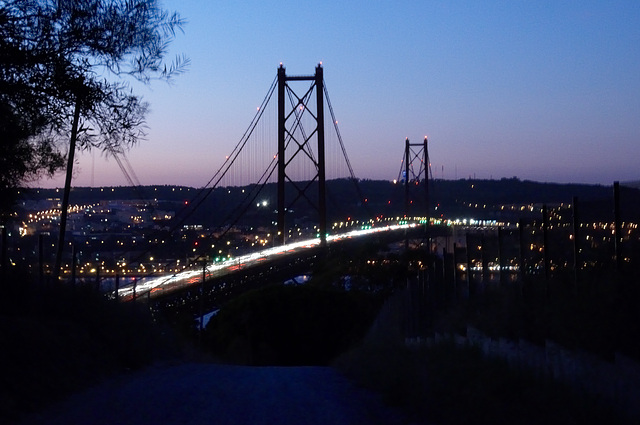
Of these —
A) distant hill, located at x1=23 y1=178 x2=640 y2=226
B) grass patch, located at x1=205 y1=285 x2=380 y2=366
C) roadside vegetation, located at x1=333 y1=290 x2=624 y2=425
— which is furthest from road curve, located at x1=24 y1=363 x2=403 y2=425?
grass patch, located at x1=205 y1=285 x2=380 y2=366

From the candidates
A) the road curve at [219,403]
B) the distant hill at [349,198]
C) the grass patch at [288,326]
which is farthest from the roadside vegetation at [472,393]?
the grass patch at [288,326]

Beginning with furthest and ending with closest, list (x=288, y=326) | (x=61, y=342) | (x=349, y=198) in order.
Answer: (x=349, y=198)
(x=288, y=326)
(x=61, y=342)

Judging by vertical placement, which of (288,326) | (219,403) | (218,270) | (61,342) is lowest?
(288,326)

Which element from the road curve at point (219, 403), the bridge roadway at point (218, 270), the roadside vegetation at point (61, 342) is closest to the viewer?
the road curve at point (219, 403)

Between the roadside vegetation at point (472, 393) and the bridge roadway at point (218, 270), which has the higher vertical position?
the roadside vegetation at point (472, 393)

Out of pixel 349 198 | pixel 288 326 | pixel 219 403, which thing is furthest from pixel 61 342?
pixel 349 198

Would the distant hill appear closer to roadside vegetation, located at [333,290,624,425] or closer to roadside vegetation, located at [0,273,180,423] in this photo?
roadside vegetation, located at [0,273,180,423]

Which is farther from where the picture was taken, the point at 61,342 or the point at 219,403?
the point at 61,342

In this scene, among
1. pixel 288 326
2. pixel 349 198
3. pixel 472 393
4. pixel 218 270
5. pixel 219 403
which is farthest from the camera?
pixel 349 198

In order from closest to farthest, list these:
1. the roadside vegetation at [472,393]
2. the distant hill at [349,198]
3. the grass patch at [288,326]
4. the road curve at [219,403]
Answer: the roadside vegetation at [472,393]
the road curve at [219,403]
the grass patch at [288,326]
the distant hill at [349,198]

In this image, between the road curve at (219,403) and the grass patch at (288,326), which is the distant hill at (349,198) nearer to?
the grass patch at (288,326)

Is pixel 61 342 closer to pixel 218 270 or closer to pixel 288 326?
pixel 288 326
